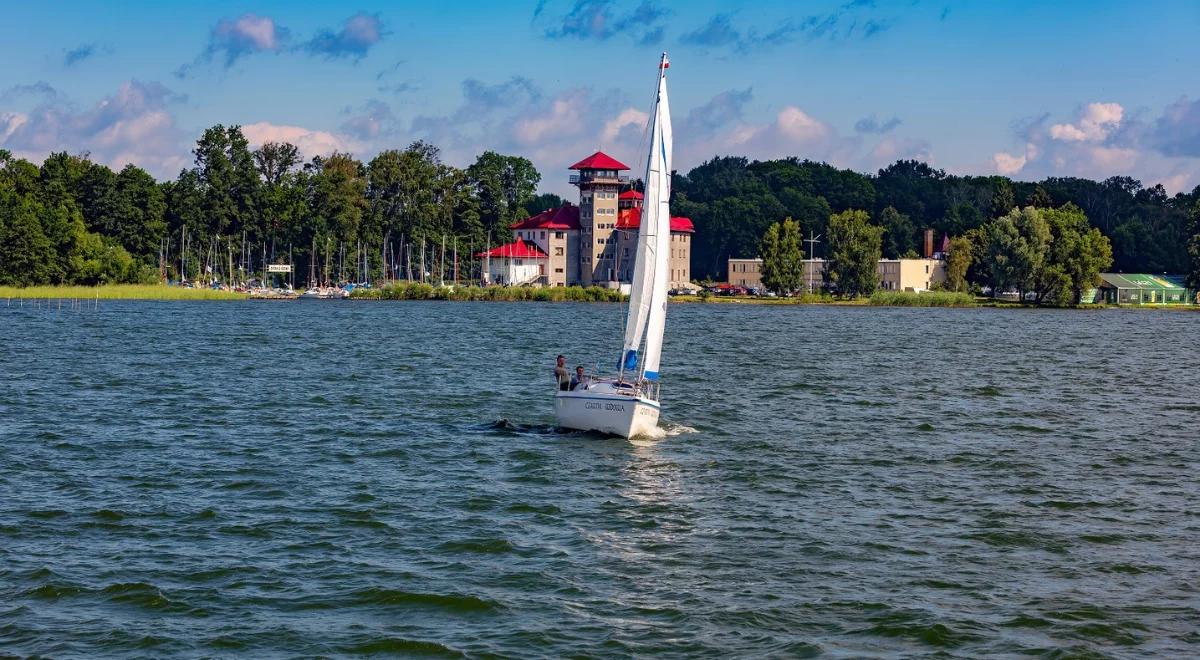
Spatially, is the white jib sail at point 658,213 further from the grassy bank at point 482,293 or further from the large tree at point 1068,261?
the grassy bank at point 482,293

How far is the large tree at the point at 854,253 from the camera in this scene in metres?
186

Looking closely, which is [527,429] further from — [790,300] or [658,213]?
[790,300]

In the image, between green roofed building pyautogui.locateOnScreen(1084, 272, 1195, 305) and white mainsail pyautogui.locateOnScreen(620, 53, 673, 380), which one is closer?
white mainsail pyautogui.locateOnScreen(620, 53, 673, 380)

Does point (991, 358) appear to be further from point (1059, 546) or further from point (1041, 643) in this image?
point (1041, 643)

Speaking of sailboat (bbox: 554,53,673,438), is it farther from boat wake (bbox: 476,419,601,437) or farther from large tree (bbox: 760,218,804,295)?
large tree (bbox: 760,218,804,295)

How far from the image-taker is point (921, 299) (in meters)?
191

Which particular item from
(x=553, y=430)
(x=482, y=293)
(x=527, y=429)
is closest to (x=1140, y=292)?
(x=482, y=293)

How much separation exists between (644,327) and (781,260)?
157 metres

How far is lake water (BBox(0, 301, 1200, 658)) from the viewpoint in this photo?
A: 21.4m

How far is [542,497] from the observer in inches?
1253

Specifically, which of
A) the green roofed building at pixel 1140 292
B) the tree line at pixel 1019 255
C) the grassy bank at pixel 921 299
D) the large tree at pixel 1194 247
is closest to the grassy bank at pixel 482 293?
the tree line at pixel 1019 255

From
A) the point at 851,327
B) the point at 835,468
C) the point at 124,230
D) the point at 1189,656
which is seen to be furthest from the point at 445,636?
the point at 124,230

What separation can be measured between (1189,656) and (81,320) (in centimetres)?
11432

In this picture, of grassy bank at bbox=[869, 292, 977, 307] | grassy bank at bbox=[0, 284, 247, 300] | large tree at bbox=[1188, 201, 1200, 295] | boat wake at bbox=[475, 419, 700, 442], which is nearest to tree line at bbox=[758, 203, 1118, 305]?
large tree at bbox=[1188, 201, 1200, 295]
